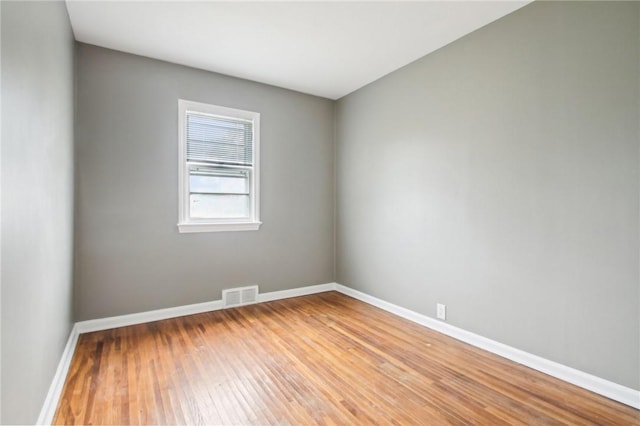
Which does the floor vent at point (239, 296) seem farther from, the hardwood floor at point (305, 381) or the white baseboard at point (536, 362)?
the white baseboard at point (536, 362)

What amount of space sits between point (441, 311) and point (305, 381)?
152 cm

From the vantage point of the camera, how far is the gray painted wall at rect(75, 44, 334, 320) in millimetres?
3029

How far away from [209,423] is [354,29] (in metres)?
3.00

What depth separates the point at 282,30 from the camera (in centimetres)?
275

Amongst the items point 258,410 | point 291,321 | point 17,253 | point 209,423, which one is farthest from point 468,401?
point 17,253

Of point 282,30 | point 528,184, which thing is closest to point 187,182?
point 282,30

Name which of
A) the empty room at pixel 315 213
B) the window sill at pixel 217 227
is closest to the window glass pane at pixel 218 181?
the empty room at pixel 315 213

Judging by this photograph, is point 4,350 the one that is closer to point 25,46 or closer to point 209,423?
point 209,423

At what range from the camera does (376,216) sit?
384 cm

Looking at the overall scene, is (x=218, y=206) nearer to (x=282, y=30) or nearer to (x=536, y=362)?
(x=282, y=30)

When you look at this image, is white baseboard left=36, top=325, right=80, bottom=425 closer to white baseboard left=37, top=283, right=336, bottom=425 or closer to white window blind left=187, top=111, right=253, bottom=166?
white baseboard left=37, top=283, right=336, bottom=425

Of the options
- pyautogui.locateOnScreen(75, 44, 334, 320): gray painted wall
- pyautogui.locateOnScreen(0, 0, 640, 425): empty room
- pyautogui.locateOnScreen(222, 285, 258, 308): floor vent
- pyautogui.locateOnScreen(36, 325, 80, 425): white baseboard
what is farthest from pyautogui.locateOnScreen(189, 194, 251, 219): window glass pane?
pyautogui.locateOnScreen(36, 325, 80, 425): white baseboard

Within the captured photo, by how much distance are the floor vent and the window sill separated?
703mm

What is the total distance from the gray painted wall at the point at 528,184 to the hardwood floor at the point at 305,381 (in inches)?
15.6
